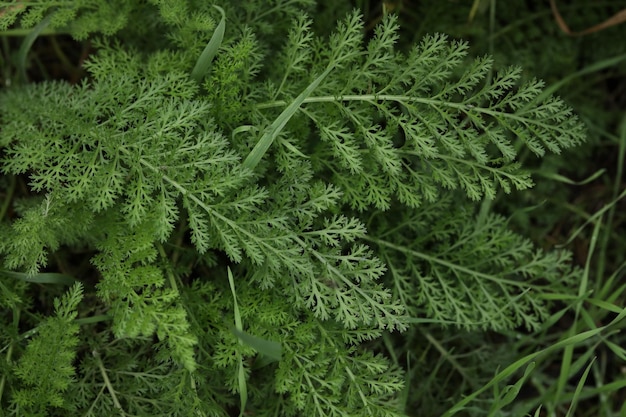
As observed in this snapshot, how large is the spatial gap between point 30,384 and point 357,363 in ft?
3.54

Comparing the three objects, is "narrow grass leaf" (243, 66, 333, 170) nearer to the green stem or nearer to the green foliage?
the green foliage

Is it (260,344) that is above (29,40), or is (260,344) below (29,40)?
below

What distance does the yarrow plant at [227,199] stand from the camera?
2033 millimetres

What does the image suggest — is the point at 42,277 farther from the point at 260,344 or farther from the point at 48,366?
the point at 260,344

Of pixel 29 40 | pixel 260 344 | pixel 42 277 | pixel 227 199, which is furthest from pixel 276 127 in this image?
pixel 29 40

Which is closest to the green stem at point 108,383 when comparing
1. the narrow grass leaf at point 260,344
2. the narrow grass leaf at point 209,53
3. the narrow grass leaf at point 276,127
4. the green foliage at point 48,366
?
the green foliage at point 48,366

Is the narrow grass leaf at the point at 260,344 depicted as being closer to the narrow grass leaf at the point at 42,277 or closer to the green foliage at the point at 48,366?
the green foliage at the point at 48,366

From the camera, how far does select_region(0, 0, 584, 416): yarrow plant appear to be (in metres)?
2.03

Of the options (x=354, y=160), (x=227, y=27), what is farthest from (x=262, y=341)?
(x=227, y=27)

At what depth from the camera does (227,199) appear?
6.70ft

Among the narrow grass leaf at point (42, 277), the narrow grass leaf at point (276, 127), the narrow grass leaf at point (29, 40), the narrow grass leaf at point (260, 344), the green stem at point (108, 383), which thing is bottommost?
the green stem at point (108, 383)

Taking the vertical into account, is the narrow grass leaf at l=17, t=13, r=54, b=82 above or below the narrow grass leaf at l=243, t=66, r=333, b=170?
below

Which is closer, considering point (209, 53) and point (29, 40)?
point (209, 53)

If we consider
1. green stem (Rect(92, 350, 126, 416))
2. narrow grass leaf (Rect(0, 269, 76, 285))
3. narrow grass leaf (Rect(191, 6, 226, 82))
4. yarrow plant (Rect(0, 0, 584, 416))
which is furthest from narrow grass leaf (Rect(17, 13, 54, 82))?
green stem (Rect(92, 350, 126, 416))
